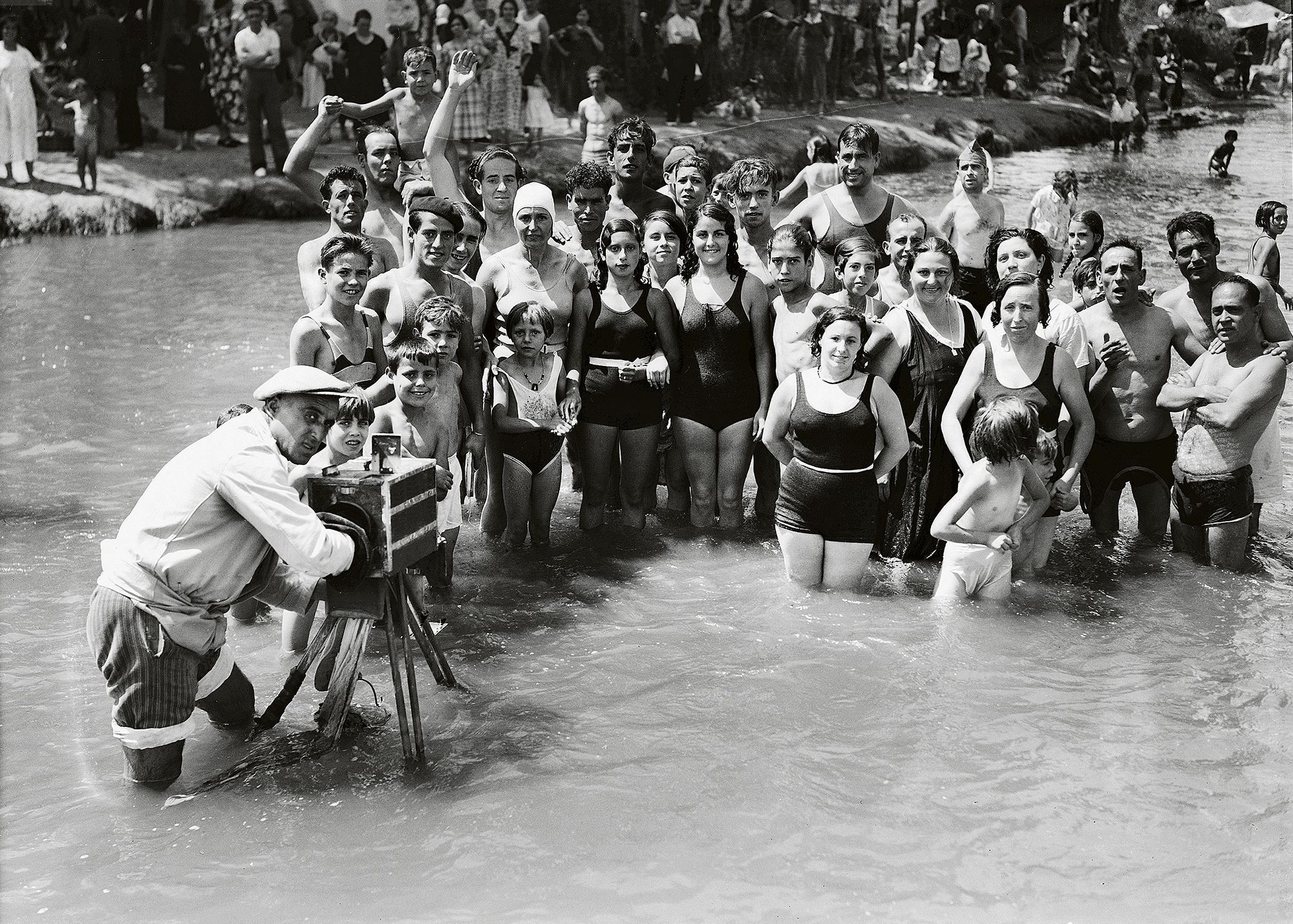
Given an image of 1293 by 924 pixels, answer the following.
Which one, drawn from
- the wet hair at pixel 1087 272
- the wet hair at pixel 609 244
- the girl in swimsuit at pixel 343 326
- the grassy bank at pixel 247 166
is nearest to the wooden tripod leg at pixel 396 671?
the girl in swimsuit at pixel 343 326

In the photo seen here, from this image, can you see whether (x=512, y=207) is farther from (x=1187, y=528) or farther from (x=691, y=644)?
(x=1187, y=528)

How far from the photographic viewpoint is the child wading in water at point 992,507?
18.3ft

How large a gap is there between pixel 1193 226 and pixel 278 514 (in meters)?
4.74

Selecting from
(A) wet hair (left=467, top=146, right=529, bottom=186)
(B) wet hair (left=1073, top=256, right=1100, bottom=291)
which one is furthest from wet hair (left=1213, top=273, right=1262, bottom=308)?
(A) wet hair (left=467, top=146, right=529, bottom=186)

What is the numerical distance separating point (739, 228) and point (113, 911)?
4.67 m

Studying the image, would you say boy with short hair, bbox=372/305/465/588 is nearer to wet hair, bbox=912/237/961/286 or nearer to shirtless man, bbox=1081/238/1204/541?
wet hair, bbox=912/237/961/286

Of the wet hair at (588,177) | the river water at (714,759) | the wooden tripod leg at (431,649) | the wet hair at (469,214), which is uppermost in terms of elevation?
the wet hair at (588,177)

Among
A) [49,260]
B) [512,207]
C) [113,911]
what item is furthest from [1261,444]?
[49,260]

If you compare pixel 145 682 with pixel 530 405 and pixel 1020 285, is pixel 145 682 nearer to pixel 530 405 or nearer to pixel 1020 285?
pixel 530 405

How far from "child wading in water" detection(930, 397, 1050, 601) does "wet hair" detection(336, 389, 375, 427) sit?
252 centimetres

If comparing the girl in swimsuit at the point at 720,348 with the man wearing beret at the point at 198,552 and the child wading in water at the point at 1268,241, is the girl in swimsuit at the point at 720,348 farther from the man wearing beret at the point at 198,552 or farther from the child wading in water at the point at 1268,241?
the child wading in water at the point at 1268,241

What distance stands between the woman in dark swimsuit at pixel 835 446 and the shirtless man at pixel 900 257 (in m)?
0.63

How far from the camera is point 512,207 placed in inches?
269

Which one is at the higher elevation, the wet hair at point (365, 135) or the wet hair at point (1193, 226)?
the wet hair at point (365, 135)
